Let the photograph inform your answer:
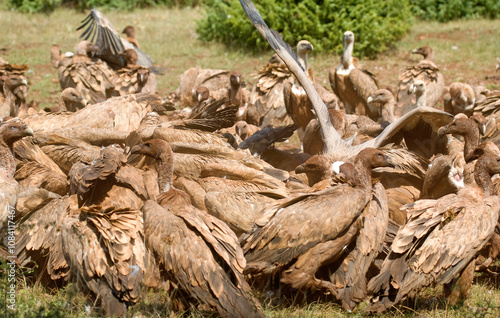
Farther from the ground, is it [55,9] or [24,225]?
[24,225]

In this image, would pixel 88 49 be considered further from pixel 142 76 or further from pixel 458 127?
pixel 458 127

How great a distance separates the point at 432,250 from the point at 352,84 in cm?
553

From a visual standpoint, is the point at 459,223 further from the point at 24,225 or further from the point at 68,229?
the point at 24,225

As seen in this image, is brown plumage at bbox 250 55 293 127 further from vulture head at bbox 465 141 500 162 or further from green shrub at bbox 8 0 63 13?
green shrub at bbox 8 0 63 13

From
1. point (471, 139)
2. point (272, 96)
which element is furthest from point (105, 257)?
point (272, 96)

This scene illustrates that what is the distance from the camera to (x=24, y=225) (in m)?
A: 4.59

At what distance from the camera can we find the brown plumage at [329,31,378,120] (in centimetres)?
930

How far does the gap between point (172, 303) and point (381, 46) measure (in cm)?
1027

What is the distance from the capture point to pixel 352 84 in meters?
9.52

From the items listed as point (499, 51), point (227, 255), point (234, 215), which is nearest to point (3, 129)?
point (234, 215)

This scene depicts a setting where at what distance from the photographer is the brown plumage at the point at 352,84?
9.30 meters

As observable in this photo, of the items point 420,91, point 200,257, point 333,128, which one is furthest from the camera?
point 420,91

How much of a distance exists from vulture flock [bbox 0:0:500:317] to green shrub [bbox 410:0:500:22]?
35.3 feet

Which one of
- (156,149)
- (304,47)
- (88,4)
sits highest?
(156,149)
